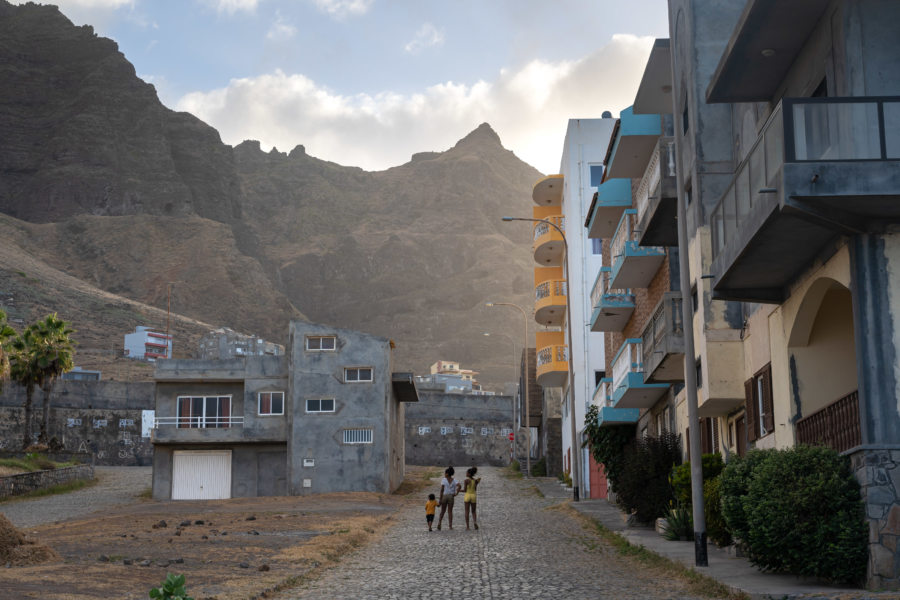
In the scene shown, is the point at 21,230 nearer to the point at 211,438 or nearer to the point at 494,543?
the point at 211,438

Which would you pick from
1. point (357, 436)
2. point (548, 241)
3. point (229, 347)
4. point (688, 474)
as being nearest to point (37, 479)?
point (357, 436)

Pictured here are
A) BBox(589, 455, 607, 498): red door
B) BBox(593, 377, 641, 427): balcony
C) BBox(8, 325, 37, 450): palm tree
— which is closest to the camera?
BBox(593, 377, 641, 427): balcony

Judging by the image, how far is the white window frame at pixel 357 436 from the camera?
173ft

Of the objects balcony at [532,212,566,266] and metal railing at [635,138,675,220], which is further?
balcony at [532,212,566,266]

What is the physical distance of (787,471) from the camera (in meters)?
15.8

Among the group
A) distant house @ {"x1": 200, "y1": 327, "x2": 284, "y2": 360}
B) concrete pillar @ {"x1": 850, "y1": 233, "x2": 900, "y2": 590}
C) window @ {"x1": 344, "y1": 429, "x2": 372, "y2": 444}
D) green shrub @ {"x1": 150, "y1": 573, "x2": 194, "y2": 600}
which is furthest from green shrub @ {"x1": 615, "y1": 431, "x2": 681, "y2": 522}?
distant house @ {"x1": 200, "y1": 327, "x2": 284, "y2": 360}

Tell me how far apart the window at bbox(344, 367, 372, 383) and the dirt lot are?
797 cm

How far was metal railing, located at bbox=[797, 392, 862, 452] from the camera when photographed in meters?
15.9

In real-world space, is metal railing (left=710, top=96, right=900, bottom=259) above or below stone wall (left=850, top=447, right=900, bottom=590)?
above

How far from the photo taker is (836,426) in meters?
16.6

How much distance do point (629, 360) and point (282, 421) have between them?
23952mm

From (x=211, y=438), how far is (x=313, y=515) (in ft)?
51.8

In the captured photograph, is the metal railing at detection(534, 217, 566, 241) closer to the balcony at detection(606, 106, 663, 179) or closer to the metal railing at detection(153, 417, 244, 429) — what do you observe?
the metal railing at detection(153, 417, 244, 429)

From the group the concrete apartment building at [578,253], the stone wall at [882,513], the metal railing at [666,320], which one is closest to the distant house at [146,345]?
the concrete apartment building at [578,253]
